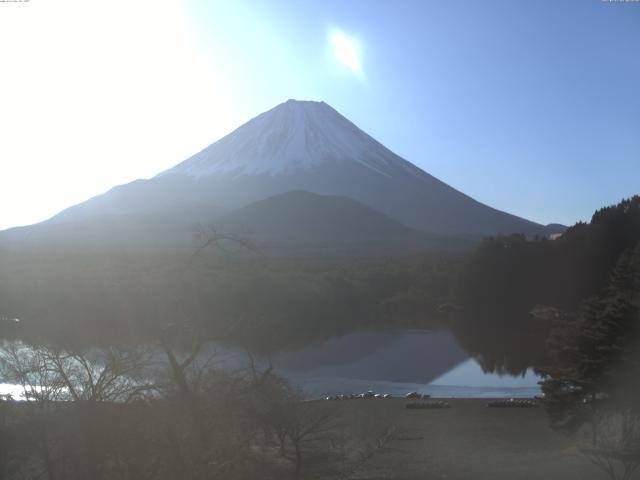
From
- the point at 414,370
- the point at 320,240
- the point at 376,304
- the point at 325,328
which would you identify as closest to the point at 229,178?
the point at 320,240

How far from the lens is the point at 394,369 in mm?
20047

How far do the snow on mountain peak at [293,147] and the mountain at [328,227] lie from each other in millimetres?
14254

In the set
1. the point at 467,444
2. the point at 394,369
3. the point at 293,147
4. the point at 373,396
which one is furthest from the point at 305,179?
the point at 467,444

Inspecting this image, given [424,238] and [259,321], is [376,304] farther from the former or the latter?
[424,238]

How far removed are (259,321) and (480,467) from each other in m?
3.80

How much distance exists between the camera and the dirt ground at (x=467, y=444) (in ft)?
28.3

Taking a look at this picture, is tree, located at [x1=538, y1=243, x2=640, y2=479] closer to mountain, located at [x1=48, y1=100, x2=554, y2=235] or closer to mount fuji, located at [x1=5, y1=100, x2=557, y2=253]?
mount fuji, located at [x1=5, y1=100, x2=557, y2=253]

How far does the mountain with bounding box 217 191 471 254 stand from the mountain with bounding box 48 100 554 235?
543 cm

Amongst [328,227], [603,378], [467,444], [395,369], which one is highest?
[328,227]

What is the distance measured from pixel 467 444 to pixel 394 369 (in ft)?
29.2

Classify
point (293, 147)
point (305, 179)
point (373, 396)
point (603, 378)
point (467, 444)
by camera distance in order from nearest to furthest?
point (603, 378) → point (467, 444) → point (373, 396) → point (305, 179) → point (293, 147)

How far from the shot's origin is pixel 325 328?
2730 cm

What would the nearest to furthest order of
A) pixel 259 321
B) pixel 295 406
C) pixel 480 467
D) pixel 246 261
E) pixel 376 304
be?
pixel 259 321, pixel 295 406, pixel 480 467, pixel 246 261, pixel 376 304

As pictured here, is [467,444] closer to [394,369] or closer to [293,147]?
[394,369]
